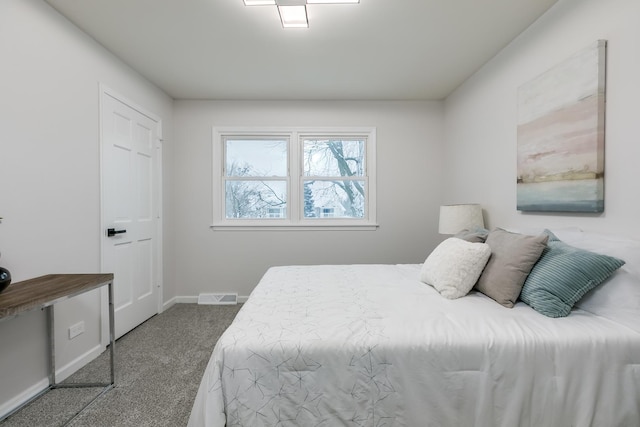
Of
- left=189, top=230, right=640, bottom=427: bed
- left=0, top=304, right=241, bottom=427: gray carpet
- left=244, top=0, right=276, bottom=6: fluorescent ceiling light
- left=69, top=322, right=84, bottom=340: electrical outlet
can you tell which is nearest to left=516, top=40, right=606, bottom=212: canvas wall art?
left=189, top=230, right=640, bottom=427: bed

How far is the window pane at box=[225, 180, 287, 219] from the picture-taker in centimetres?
369

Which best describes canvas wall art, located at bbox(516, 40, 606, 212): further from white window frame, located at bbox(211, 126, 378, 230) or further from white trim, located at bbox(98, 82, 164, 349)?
white trim, located at bbox(98, 82, 164, 349)

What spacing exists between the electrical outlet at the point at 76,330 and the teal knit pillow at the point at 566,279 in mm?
3025

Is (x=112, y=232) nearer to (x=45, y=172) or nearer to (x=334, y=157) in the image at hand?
(x=45, y=172)

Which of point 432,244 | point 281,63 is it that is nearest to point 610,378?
point 432,244

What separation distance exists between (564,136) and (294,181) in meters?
2.65

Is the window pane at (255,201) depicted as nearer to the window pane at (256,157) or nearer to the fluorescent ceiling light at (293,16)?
the window pane at (256,157)

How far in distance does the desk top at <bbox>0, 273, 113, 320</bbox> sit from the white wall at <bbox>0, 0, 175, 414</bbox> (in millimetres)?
174

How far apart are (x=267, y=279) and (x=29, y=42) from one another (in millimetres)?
2180

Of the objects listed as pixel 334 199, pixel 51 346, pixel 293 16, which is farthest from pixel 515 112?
pixel 51 346

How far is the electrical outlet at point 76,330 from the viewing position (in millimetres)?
2033

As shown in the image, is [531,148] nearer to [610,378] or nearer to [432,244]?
[610,378]

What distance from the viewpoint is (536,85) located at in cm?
203

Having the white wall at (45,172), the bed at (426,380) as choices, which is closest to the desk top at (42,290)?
the white wall at (45,172)
